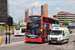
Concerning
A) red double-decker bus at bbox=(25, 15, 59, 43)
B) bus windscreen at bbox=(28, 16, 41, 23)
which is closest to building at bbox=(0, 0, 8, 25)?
bus windscreen at bbox=(28, 16, 41, 23)

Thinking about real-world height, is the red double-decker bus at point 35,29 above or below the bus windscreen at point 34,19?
below

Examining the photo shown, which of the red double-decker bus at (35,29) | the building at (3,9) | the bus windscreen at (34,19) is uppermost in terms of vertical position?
the building at (3,9)

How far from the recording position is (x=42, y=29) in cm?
2223

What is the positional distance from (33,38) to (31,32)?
0.94 metres

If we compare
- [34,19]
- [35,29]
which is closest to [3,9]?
[34,19]

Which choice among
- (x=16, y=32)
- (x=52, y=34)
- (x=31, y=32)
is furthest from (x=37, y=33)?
(x=16, y=32)

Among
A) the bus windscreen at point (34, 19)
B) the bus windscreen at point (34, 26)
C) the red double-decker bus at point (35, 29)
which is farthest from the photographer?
the bus windscreen at point (34, 19)

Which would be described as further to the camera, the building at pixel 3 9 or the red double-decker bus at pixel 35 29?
the building at pixel 3 9

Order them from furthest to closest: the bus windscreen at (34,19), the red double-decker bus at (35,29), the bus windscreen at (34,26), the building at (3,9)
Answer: the building at (3,9) < the bus windscreen at (34,19) < the bus windscreen at (34,26) < the red double-decker bus at (35,29)

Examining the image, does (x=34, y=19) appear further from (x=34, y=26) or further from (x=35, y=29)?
(x=35, y=29)

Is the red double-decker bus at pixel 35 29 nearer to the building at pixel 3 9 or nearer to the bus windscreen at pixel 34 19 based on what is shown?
the bus windscreen at pixel 34 19

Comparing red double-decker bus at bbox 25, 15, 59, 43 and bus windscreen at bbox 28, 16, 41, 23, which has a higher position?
bus windscreen at bbox 28, 16, 41, 23

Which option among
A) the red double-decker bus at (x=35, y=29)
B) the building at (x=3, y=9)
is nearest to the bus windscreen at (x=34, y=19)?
the red double-decker bus at (x=35, y=29)

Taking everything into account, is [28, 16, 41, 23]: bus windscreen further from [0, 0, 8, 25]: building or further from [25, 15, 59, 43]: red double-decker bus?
[0, 0, 8, 25]: building
